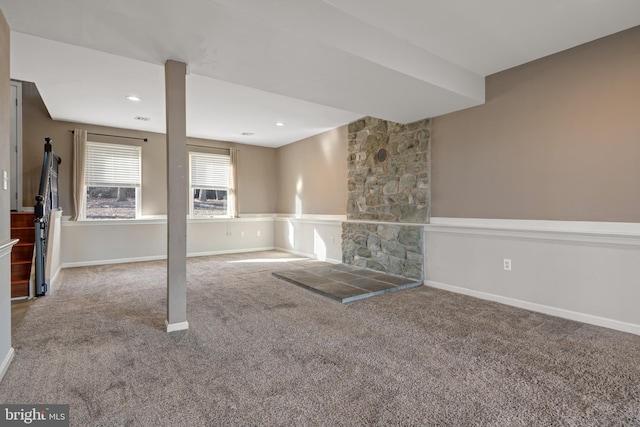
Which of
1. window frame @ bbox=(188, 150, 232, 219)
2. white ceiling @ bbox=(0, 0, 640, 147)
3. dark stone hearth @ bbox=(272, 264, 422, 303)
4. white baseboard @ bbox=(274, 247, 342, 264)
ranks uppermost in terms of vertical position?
white ceiling @ bbox=(0, 0, 640, 147)

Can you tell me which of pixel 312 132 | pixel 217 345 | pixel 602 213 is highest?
pixel 312 132

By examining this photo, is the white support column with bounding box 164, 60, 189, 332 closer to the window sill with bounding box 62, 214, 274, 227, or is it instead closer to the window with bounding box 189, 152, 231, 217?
the window sill with bounding box 62, 214, 274, 227

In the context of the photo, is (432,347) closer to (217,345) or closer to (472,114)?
(217,345)

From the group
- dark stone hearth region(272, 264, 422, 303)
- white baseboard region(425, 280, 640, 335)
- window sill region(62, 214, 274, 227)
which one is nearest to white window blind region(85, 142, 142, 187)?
window sill region(62, 214, 274, 227)

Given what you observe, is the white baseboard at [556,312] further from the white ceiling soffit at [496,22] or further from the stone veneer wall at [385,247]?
the white ceiling soffit at [496,22]

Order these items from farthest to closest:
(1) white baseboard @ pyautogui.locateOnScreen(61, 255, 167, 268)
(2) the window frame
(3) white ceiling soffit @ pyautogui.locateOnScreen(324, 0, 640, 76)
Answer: (2) the window frame < (1) white baseboard @ pyautogui.locateOnScreen(61, 255, 167, 268) < (3) white ceiling soffit @ pyautogui.locateOnScreen(324, 0, 640, 76)

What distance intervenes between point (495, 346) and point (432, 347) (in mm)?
480

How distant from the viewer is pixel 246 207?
7.38 m

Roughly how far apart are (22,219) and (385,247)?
15.9 ft

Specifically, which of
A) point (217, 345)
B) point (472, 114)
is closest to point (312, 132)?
point (472, 114)

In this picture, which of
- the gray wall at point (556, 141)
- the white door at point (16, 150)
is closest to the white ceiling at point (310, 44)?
the gray wall at point (556, 141)

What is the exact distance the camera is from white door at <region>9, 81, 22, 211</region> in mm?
4762

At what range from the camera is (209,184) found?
6906mm

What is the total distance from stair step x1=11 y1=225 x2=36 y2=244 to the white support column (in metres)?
2.64
